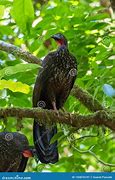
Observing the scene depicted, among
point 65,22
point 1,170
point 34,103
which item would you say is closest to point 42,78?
point 34,103

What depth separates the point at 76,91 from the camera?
275cm

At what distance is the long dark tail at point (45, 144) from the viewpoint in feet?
8.33

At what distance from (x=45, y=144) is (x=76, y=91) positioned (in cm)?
40

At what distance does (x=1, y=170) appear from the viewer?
2736 millimetres

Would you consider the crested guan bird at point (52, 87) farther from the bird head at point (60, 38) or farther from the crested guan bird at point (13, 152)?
the crested guan bird at point (13, 152)

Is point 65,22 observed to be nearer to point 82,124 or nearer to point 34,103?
point 34,103

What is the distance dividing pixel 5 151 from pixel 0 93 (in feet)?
1.61

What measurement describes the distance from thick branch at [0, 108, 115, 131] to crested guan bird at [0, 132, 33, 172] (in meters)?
0.45

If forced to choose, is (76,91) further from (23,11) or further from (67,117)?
(23,11)

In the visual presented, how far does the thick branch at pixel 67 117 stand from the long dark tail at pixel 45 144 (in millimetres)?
311

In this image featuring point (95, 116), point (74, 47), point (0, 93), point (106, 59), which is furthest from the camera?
point (74, 47)

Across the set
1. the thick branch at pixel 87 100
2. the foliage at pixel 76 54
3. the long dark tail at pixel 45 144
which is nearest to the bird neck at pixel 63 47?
the foliage at pixel 76 54

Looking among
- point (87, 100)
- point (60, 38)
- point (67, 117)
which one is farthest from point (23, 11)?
point (87, 100)

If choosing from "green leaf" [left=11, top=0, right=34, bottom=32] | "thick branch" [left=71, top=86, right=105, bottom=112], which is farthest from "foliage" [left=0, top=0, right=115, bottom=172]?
"green leaf" [left=11, top=0, right=34, bottom=32]
